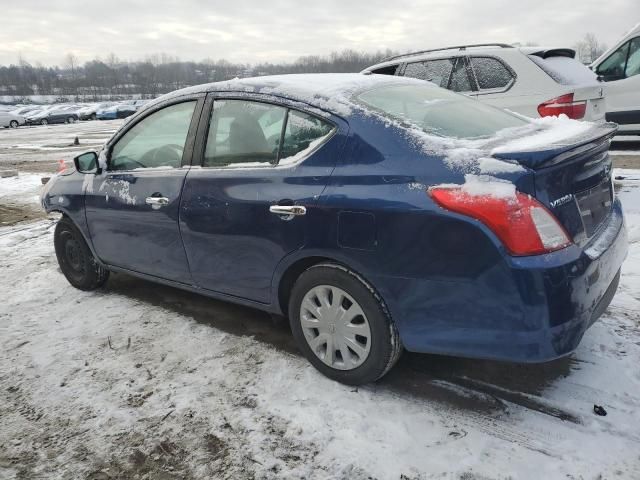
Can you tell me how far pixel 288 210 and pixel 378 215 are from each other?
0.55 metres

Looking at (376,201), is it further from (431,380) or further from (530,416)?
(530,416)

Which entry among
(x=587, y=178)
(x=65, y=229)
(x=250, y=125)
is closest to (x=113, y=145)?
(x=65, y=229)

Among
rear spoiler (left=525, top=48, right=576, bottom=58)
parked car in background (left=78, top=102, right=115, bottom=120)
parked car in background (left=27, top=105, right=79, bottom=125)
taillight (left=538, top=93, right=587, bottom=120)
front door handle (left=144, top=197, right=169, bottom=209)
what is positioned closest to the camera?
front door handle (left=144, top=197, right=169, bottom=209)

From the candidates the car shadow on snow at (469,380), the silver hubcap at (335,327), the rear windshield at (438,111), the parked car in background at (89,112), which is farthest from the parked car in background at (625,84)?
the parked car in background at (89,112)

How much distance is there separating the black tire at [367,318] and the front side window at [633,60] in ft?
30.4

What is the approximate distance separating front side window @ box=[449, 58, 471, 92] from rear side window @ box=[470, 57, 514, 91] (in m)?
0.12

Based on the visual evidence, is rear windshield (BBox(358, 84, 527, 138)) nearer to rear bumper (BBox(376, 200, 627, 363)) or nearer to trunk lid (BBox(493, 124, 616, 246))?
trunk lid (BBox(493, 124, 616, 246))

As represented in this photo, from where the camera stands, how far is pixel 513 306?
223 cm

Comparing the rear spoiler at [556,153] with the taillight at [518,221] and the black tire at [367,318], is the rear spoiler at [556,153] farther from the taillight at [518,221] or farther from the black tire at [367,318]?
the black tire at [367,318]

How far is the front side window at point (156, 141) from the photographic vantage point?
3537 millimetres

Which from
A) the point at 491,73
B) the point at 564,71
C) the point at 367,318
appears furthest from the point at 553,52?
the point at 367,318

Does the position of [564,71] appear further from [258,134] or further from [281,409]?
[281,409]

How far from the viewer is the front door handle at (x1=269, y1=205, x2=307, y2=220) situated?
2.74 metres

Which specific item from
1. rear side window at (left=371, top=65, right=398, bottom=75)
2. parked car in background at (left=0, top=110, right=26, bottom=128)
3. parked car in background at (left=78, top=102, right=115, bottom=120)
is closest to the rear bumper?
rear side window at (left=371, top=65, right=398, bottom=75)
